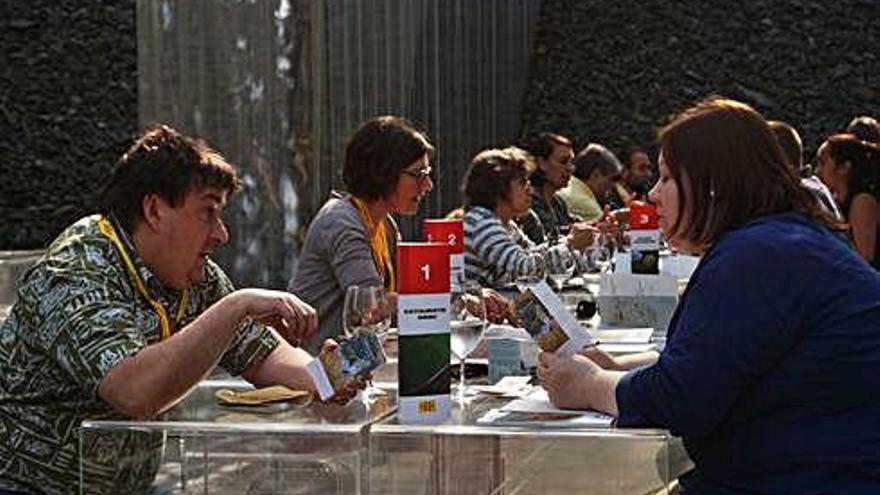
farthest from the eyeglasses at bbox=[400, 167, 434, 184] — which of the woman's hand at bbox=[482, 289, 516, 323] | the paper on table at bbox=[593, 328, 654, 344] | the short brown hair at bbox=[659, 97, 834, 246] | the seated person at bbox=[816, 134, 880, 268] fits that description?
the seated person at bbox=[816, 134, 880, 268]

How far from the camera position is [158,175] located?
95.3 inches

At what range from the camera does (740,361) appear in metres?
1.95

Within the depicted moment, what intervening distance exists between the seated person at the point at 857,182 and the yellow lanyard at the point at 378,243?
2.22 metres

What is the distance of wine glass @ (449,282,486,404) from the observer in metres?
2.55

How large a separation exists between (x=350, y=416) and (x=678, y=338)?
0.53 meters

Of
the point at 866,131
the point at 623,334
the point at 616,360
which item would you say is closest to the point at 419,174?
the point at 623,334

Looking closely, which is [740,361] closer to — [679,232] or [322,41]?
[679,232]

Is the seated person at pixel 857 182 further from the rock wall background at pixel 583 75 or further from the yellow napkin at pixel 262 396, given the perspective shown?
the rock wall background at pixel 583 75

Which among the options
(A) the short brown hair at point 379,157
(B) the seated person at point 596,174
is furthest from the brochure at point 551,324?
(B) the seated person at point 596,174

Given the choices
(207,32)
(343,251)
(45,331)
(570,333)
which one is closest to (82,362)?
(45,331)

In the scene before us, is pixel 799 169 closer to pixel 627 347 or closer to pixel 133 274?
pixel 627 347

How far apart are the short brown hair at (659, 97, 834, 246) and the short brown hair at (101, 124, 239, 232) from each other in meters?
0.75

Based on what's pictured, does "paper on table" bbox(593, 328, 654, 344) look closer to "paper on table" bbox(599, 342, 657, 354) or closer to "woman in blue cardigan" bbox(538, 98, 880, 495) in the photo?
"paper on table" bbox(599, 342, 657, 354)

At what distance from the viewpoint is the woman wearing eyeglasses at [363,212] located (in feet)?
13.2
